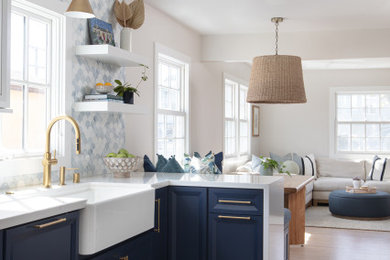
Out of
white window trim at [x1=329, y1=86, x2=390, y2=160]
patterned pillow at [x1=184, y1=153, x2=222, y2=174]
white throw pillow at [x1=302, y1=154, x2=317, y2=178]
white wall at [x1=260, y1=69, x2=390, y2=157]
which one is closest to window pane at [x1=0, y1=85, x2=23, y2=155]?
patterned pillow at [x1=184, y1=153, x2=222, y2=174]

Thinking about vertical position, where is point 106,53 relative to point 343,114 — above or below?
above

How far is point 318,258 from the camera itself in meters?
4.93

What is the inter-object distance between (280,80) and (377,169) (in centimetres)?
481

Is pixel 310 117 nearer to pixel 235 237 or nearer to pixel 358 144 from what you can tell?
pixel 358 144

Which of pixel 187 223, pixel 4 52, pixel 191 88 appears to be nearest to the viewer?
pixel 4 52

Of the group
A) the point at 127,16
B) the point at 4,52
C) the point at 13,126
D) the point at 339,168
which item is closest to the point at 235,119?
the point at 339,168

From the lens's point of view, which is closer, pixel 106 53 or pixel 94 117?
pixel 106 53

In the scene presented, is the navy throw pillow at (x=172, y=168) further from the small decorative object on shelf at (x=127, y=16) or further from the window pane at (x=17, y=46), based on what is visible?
the window pane at (x=17, y=46)

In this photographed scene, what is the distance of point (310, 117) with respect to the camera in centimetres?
964

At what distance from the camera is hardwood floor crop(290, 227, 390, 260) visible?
198 inches

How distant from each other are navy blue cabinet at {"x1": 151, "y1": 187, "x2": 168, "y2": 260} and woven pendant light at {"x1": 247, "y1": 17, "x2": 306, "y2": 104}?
5.42 feet

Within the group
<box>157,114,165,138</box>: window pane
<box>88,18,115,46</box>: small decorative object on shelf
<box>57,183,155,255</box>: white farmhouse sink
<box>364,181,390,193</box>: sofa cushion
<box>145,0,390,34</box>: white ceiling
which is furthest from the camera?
<box>364,181,390,193</box>: sofa cushion

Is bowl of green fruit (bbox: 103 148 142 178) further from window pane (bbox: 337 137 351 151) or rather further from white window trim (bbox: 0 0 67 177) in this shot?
window pane (bbox: 337 137 351 151)

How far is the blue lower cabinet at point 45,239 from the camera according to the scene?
6.50 ft
